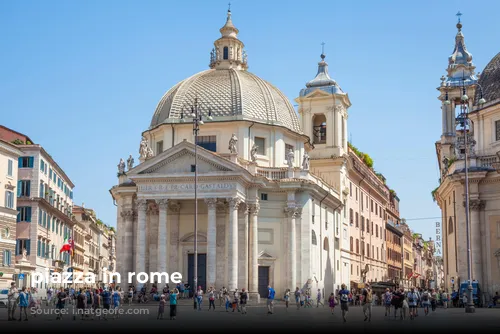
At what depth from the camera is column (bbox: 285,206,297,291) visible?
60.3 m

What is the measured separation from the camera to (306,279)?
2405 inches

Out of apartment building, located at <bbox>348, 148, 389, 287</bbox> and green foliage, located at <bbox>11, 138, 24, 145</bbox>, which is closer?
green foliage, located at <bbox>11, 138, 24, 145</bbox>

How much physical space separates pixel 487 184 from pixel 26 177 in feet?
141

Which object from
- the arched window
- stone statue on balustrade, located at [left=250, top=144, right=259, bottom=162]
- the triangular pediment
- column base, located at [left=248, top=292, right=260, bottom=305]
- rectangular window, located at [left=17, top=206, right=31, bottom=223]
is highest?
the arched window

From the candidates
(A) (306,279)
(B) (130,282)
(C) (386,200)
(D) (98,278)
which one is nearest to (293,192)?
(A) (306,279)

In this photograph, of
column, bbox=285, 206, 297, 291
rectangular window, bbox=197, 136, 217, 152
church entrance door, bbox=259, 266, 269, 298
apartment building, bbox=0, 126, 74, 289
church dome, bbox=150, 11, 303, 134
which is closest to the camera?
column, bbox=285, 206, 297, 291

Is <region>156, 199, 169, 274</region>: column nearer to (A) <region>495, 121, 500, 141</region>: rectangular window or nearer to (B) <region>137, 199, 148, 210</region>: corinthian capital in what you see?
(B) <region>137, 199, 148, 210</region>: corinthian capital

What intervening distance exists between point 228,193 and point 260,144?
8.38 m

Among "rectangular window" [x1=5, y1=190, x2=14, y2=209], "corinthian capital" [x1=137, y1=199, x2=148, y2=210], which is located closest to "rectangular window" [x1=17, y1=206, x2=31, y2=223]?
"rectangular window" [x1=5, y1=190, x2=14, y2=209]

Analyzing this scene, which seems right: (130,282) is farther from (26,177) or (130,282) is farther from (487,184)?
(487,184)

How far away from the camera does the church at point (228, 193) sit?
57.7m

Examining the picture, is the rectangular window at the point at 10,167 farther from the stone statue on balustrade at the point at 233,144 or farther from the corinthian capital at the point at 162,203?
the stone statue on balustrade at the point at 233,144

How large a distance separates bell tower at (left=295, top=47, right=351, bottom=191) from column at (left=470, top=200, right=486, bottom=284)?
1787 cm

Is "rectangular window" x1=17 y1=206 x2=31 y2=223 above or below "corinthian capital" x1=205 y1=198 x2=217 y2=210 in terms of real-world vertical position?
above
